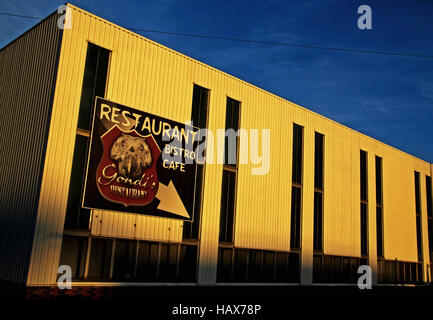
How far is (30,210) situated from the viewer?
67.8 feet

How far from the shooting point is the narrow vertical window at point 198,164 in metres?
26.3

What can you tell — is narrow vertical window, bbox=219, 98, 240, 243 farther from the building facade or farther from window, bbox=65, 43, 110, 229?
A: window, bbox=65, 43, 110, 229

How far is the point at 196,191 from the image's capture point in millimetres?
26922

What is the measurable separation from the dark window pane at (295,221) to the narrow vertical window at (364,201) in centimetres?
894

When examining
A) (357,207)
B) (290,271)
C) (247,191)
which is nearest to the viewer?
(247,191)

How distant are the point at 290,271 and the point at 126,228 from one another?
47.5 ft

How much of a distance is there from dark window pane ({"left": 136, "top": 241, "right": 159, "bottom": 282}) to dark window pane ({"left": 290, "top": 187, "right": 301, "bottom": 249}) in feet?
39.9

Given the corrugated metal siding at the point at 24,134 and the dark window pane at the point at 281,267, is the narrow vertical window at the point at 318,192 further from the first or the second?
the corrugated metal siding at the point at 24,134

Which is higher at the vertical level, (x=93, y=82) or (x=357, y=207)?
(x=93, y=82)

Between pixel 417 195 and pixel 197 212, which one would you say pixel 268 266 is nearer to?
pixel 197 212

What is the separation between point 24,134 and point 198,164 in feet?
33.6

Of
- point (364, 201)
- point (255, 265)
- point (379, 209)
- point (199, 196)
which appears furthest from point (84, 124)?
point (379, 209)
